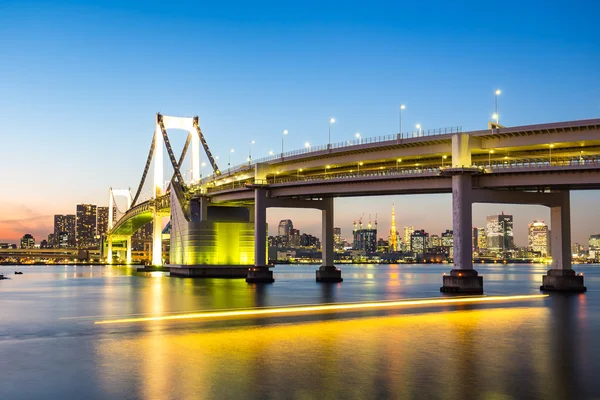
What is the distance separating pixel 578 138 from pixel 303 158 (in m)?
29.6

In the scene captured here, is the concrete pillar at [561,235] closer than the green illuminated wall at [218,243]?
Yes

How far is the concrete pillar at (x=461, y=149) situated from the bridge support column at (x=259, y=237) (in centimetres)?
2813

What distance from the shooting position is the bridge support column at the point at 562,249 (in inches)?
2242

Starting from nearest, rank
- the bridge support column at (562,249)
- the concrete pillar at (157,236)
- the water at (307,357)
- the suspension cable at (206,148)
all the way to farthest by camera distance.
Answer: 1. the water at (307,357)
2. the bridge support column at (562,249)
3. the suspension cable at (206,148)
4. the concrete pillar at (157,236)

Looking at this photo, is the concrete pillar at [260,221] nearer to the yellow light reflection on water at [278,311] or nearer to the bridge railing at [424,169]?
the bridge railing at [424,169]

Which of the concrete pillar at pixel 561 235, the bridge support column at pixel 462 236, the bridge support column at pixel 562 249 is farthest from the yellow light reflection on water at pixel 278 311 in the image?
the bridge support column at pixel 562 249

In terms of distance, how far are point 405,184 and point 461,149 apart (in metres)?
Answer: 7.93

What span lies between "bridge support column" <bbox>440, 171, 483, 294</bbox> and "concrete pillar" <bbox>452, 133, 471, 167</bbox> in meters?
0.90

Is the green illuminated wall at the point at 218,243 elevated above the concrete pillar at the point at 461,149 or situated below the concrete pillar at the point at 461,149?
below


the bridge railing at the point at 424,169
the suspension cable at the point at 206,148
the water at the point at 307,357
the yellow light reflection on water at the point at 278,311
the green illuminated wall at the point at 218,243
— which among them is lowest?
the yellow light reflection on water at the point at 278,311

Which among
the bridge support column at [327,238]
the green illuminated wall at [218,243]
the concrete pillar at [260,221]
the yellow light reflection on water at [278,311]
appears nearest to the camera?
the yellow light reflection on water at [278,311]

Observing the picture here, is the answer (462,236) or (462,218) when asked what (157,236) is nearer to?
(462,236)

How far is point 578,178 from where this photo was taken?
4812 cm

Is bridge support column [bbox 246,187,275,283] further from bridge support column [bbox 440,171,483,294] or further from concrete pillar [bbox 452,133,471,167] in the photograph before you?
concrete pillar [bbox 452,133,471,167]
